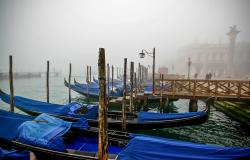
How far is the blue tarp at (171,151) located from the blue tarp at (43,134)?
179cm

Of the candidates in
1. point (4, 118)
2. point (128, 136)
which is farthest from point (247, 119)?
point (4, 118)

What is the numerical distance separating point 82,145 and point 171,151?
8.91 ft

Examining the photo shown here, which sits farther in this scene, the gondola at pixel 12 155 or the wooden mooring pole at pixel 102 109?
the gondola at pixel 12 155

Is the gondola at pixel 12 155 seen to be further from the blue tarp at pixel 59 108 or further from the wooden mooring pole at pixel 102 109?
the blue tarp at pixel 59 108

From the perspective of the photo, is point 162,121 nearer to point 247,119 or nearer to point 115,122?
point 115,122

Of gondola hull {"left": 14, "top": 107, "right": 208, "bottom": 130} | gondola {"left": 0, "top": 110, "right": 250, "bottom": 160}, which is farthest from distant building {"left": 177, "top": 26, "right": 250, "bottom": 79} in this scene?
gondola {"left": 0, "top": 110, "right": 250, "bottom": 160}

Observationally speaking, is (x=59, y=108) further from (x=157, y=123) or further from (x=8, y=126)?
(x=157, y=123)

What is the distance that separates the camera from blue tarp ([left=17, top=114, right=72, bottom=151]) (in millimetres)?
4594

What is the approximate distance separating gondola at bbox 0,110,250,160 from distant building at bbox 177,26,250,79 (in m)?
37.0

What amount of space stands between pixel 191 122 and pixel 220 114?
272 inches

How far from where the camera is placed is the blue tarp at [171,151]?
11.1ft

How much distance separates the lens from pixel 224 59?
44.9 meters

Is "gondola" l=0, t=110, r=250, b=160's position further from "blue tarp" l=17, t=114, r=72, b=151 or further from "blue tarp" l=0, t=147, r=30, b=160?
"blue tarp" l=0, t=147, r=30, b=160

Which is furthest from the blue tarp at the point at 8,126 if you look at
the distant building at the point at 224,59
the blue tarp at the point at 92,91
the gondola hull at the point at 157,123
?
the distant building at the point at 224,59
